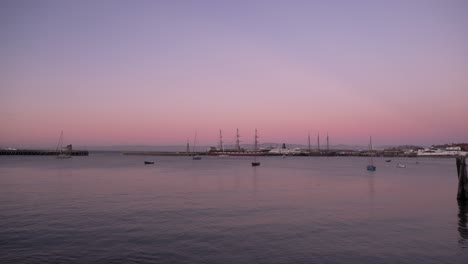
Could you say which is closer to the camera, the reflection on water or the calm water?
the calm water

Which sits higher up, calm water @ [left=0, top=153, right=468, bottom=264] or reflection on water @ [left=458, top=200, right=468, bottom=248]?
calm water @ [left=0, top=153, right=468, bottom=264]

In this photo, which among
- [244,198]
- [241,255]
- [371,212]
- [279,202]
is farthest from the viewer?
[244,198]

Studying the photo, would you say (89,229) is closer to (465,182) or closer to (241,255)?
(241,255)

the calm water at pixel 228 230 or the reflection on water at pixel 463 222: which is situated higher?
the calm water at pixel 228 230

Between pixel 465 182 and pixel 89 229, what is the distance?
90.8 ft

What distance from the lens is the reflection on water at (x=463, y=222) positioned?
55.9ft

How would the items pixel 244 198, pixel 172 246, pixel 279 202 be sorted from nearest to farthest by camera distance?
pixel 172 246 → pixel 279 202 → pixel 244 198

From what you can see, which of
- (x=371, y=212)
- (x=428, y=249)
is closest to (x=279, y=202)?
(x=371, y=212)

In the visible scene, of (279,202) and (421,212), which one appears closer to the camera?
(421,212)

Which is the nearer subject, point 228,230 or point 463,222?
point 228,230

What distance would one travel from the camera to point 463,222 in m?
21.5

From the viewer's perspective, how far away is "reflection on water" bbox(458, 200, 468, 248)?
17.0 metres

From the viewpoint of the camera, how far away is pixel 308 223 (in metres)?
20.4

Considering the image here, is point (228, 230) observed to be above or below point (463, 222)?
above
